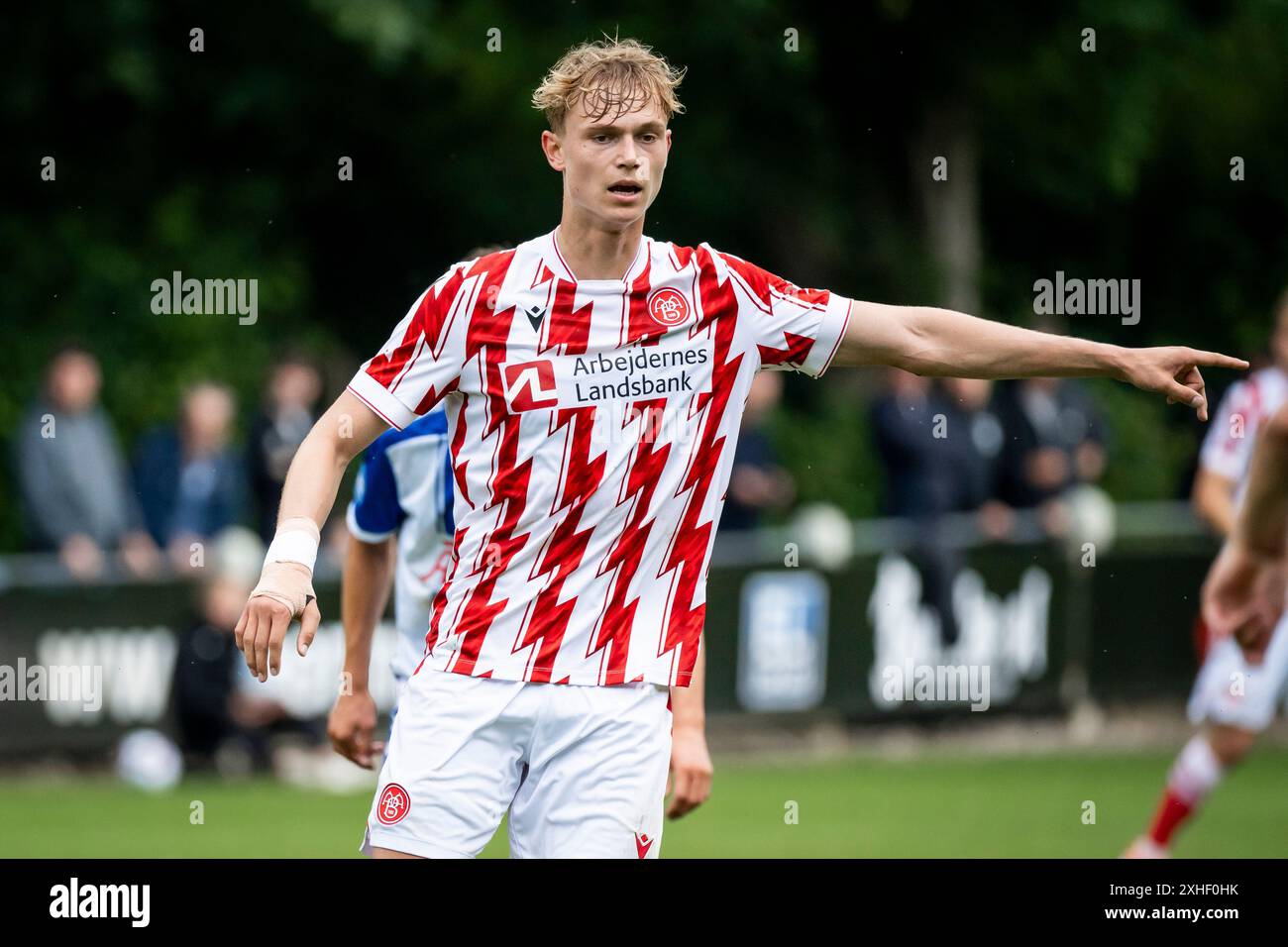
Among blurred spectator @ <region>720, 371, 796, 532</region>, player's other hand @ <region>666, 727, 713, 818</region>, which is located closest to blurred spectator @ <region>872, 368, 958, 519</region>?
blurred spectator @ <region>720, 371, 796, 532</region>

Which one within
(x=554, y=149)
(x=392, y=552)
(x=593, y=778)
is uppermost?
(x=554, y=149)

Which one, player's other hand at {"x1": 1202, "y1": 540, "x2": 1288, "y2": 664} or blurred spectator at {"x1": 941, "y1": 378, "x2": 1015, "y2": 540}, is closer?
player's other hand at {"x1": 1202, "y1": 540, "x2": 1288, "y2": 664}

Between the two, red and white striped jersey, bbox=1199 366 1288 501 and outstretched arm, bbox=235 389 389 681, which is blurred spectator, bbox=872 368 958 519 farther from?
outstretched arm, bbox=235 389 389 681

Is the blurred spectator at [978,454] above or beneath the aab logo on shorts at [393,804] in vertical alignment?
above

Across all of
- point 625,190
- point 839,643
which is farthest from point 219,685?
point 625,190

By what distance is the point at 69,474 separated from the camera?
1235cm

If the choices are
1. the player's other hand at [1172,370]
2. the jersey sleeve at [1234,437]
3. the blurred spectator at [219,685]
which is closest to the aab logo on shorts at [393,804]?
the player's other hand at [1172,370]

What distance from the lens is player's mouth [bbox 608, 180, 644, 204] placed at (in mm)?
5168

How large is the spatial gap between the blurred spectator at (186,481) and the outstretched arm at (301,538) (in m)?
7.51

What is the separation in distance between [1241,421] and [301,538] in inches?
233

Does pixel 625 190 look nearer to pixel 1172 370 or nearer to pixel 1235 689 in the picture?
pixel 1172 370

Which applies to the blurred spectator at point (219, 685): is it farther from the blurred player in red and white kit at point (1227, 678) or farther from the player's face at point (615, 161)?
the player's face at point (615, 161)

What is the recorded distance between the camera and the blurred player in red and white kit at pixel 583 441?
5.20 m
